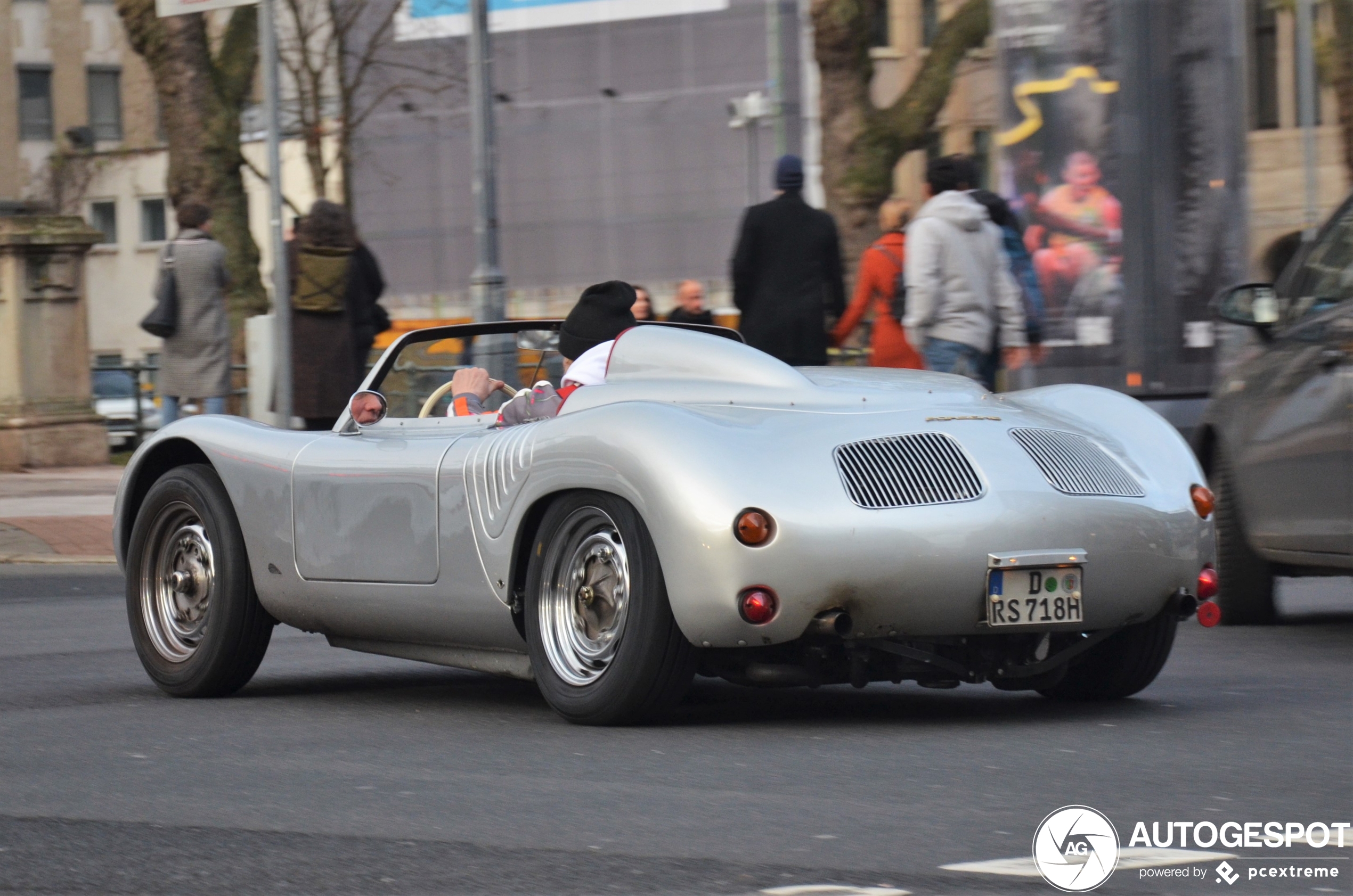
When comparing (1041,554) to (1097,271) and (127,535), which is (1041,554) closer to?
(127,535)

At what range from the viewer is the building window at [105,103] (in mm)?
63469

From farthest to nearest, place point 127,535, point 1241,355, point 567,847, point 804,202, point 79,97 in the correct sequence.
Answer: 1. point 79,97
2. point 804,202
3. point 1241,355
4. point 127,535
5. point 567,847

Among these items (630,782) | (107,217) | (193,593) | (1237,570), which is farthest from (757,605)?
(107,217)

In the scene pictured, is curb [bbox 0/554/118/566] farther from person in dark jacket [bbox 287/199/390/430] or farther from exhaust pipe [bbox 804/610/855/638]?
exhaust pipe [bbox 804/610/855/638]

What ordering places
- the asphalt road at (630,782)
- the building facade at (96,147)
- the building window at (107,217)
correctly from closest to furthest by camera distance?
the asphalt road at (630,782), the building facade at (96,147), the building window at (107,217)

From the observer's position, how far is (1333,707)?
6.35m

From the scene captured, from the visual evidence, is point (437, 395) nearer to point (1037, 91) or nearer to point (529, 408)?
point (529, 408)

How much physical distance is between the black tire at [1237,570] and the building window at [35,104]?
5754cm

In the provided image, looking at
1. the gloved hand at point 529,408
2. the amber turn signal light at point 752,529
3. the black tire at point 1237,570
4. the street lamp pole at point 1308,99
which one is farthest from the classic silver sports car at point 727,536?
the street lamp pole at point 1308,99

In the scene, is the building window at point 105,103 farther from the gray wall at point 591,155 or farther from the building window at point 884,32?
the building window at point 884,32

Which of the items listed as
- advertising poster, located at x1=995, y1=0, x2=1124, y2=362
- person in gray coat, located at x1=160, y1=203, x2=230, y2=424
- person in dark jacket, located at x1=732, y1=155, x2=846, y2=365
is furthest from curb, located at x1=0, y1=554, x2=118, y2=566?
advertising poster, located at x1=995, y1=0, x2=1124, y2=362

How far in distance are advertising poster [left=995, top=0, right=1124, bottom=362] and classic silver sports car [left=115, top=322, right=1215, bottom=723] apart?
692cm

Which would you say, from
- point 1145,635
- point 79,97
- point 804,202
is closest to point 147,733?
point 1145,635

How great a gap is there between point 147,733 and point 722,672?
5.44ft
